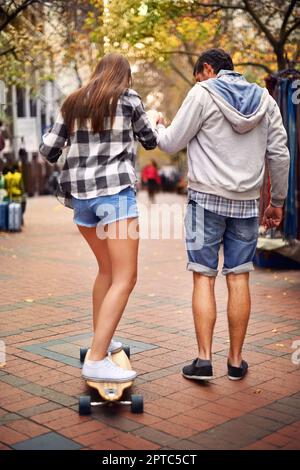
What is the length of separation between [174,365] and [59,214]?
18.7 m

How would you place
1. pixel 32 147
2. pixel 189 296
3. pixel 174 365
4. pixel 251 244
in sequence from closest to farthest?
1. pixel 251 244
2. pixel 174 365
3. pixel 189 296
4. pixel 32 147

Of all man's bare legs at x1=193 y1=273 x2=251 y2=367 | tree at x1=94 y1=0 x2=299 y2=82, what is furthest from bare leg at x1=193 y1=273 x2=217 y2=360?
tree at x1=94 y1=0 x2=299 y2=82

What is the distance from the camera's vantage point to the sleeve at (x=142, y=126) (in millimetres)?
3824

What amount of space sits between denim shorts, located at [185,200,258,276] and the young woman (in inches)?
17.7

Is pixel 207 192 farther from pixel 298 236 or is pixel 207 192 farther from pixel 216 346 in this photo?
pixel 298 236

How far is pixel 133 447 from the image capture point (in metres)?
3.20

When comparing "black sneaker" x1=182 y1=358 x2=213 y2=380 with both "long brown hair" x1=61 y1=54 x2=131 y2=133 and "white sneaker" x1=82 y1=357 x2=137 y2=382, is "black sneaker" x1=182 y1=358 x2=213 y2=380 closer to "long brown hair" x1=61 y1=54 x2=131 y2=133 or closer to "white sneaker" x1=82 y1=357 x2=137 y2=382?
"white sneaker" x1=82 y1=357 x2=137 y2=382

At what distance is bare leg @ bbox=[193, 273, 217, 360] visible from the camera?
4176 mm

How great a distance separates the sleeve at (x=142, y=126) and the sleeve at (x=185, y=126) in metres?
0.10

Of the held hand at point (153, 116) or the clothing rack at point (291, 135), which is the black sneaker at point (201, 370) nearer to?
the held hand at point (153, 116)

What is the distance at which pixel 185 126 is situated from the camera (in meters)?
3.98

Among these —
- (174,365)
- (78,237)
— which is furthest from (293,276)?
(78,237)

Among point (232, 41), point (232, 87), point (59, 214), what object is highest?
point (232, 41)

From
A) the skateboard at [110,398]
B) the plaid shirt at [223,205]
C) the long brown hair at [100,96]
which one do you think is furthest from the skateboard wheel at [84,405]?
the long brown hair at [100,96]
